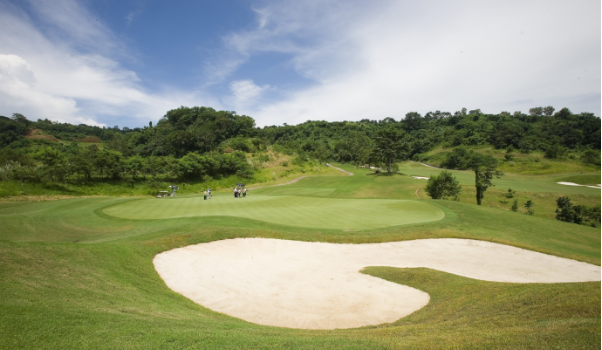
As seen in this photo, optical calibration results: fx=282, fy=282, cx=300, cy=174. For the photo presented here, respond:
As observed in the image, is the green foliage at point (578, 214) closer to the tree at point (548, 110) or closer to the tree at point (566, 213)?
the tree at point (566, 213)

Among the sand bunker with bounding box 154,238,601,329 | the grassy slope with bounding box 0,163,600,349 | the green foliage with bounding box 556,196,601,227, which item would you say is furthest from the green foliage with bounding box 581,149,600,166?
the sand bunker with bounding box 154,238,601,329

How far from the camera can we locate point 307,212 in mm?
21891

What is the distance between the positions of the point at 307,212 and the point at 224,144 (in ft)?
232

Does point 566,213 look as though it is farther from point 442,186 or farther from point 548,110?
point 548,110

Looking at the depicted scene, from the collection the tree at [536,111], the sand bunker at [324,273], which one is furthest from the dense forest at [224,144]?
the sand bunker at [324,273]

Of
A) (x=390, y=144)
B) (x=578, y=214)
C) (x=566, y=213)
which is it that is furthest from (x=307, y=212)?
(x=390, y=144)

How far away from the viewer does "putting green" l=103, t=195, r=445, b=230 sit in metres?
18.9

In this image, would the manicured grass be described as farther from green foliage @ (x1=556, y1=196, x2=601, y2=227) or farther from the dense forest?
the dense forest

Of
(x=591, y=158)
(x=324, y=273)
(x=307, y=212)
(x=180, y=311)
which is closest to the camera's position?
(x=180, y=311)

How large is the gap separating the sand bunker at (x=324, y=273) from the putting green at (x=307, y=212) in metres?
3.77

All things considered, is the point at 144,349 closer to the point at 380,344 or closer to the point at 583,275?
the point at 380,344

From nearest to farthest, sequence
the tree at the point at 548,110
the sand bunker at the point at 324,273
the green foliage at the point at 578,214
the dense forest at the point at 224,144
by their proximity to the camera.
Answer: the sand bunker at the point at 324,273 < the green foliage at the point at 578,214 < the dense forest at the point at 224,144 < the tree at the point at 548,110

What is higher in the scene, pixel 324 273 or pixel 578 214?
pixel 324 273

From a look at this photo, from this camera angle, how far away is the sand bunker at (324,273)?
805 centimetres
